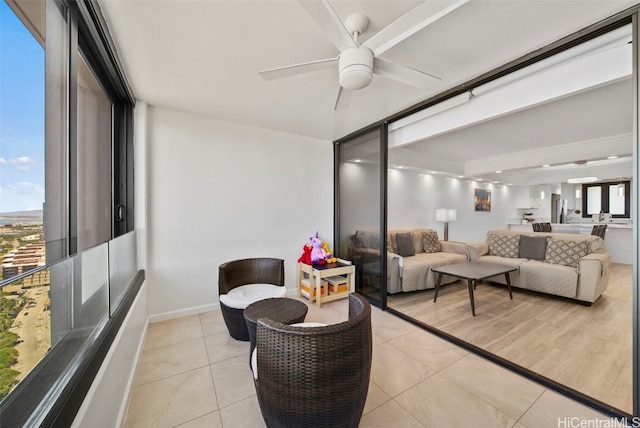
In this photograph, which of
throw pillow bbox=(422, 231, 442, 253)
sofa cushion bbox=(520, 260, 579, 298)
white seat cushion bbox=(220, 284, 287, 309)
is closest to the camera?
white seat cushion bbox=(220, 284, 287, 309)

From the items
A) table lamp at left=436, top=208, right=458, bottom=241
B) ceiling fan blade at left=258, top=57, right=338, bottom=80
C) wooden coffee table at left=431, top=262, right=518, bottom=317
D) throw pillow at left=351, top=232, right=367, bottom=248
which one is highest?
ceiling fan blade at left=258, top=57, right=338, bottom=80

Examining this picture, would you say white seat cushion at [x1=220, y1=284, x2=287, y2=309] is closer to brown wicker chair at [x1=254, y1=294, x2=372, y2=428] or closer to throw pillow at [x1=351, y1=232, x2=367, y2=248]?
brown wicker chair at [x1=254, y1=294, x2=372, y2=428]

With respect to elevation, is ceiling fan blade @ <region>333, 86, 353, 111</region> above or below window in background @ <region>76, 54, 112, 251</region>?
above

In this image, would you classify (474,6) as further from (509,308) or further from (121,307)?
(509,308)

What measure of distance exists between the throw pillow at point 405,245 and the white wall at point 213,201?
1.56m

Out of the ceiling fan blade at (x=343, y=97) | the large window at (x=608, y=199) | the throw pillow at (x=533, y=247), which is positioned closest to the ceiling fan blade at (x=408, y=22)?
the ceiling fan blade at (x=343, y=97)

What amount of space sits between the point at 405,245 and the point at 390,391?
290 centimetres

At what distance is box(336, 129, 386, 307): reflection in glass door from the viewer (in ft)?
11.0

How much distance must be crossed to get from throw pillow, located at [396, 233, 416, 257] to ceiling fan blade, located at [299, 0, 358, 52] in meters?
3.49

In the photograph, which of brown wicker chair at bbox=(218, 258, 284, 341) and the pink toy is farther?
the pink toy

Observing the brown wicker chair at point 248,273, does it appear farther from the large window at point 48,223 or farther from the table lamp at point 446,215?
the table lamp at point 446,215

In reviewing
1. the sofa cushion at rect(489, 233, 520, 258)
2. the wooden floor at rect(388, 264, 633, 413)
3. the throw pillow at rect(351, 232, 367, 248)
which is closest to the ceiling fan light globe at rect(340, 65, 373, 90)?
the throw pillow at rect(351, 232, 367, 248)

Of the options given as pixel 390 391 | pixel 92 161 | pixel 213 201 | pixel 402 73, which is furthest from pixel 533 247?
pixel 92 161

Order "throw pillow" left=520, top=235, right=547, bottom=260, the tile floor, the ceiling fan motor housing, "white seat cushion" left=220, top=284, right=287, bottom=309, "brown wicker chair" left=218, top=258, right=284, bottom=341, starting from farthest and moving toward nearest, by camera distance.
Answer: "throw pillow" left=520, top=235, right=547, bottom=260, "brown wicker chair" left=218, top=258, right=284, bottom=341, "white seat cushion" left=220, top=284, right=287, bottom=309, the tile floor, the ceiling fan motor housing
